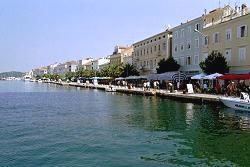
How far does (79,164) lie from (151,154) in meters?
3.29

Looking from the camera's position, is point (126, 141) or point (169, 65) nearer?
point (126, 141)

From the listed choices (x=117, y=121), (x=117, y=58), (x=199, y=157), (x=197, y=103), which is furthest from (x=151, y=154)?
(x=117, y=58)

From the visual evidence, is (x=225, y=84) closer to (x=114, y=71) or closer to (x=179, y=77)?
(x=179, y=77)

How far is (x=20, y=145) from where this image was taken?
722 inches

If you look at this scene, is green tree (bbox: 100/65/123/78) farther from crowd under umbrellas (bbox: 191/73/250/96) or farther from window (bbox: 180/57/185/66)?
crowd under umbrellas (bbox: 191/73/250/96)

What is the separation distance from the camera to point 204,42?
55.1m

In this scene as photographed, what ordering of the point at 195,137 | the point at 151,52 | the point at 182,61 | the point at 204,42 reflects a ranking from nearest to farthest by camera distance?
the point at 195,137, the point at 204,42, the point at 182,61, the point at 151,52

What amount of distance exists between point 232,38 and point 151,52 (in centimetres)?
3524

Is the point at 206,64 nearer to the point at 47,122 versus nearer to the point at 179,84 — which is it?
the point at 179,84

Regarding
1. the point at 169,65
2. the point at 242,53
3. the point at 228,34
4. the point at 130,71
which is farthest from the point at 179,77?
the point at 130,71

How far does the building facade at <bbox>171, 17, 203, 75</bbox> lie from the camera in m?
58.9

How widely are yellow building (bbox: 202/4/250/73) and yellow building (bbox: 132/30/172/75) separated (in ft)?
→ 63.9

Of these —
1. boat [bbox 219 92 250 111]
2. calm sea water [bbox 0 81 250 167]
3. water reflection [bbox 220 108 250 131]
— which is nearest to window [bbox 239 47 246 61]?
boat [bbox 219 92 250 111]

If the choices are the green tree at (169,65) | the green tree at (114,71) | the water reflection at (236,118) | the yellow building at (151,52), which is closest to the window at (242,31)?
the water reflection at (236,118)
